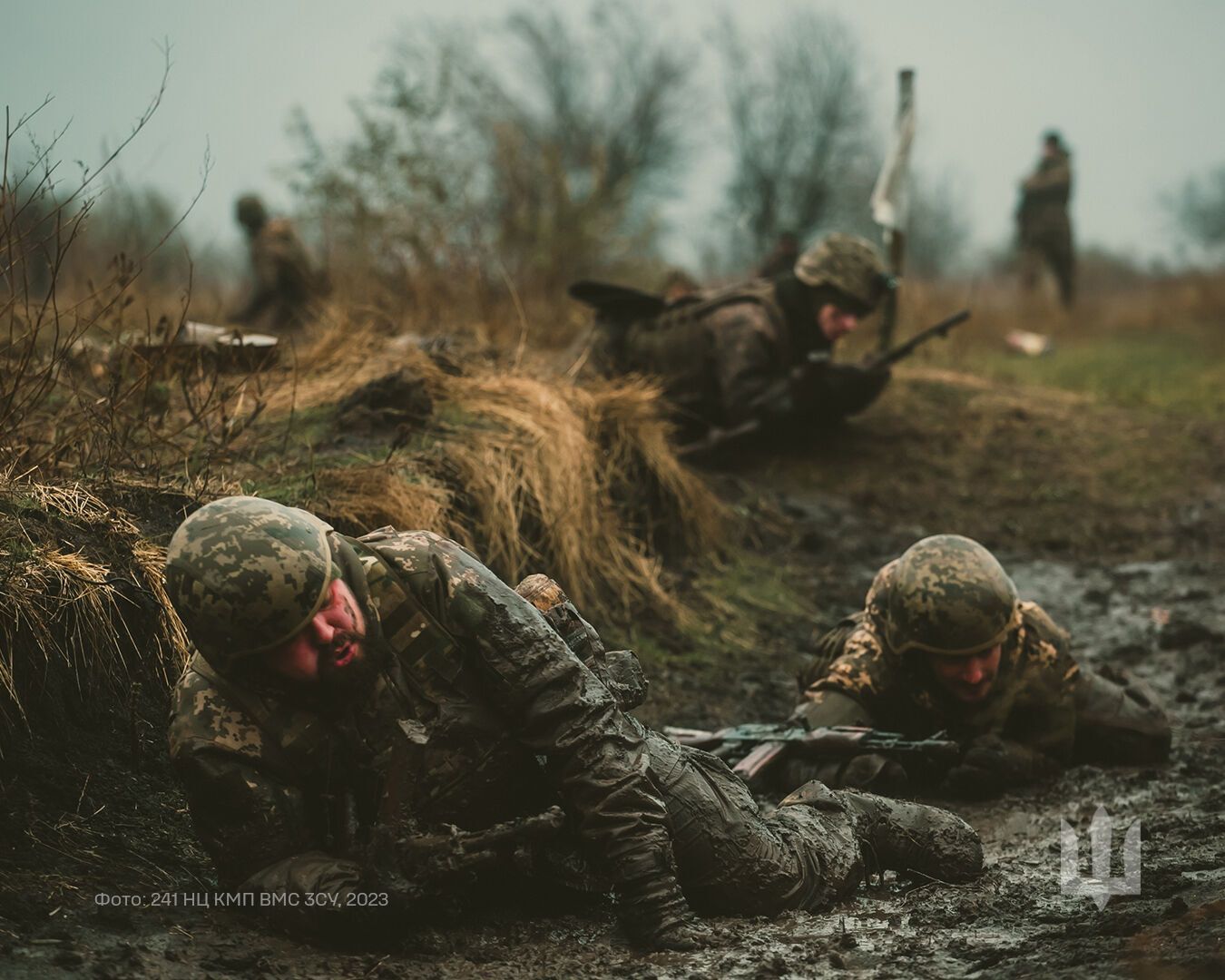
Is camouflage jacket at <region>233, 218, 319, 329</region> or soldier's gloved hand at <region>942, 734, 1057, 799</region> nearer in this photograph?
soldier's gloved hand at <region>942, 734, 1057, 799</region>

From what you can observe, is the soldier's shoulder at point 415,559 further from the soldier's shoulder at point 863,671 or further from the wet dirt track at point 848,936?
the soldier's shoulder at point 863,671

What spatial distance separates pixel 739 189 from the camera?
64.5ft

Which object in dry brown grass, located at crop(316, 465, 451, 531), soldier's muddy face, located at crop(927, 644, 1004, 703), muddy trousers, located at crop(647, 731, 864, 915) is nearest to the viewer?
muddy trousers, located at crop(647, 731, 864, 915)

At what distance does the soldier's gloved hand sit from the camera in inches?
188

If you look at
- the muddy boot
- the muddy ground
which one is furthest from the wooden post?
the muddy boot

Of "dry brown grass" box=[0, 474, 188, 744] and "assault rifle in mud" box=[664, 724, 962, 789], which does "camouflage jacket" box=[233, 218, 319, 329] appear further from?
"assault rifle in mud" box=[664, 724, 962, 789]

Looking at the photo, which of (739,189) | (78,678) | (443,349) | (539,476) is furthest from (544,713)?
(739,189)

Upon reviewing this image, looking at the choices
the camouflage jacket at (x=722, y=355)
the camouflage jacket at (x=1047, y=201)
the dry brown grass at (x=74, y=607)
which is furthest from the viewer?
the camouflage jacket at (x=1047, y=201)

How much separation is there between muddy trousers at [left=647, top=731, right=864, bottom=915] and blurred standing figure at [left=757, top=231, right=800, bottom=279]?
835cm

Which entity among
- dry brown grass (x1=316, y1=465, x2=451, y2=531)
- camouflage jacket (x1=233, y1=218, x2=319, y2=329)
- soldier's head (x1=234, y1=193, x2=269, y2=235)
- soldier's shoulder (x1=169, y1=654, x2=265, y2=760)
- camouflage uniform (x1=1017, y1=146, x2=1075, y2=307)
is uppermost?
camouflage uniform (x1=1017, y1=146, x2=1075, y2=307)

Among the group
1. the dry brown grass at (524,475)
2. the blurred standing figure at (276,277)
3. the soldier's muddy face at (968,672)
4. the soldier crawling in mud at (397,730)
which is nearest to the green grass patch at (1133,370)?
the dry brown grass at (524,475)

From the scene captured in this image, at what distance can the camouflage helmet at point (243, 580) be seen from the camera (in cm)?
A: 310

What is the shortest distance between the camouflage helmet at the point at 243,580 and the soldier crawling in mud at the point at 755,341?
5.39m

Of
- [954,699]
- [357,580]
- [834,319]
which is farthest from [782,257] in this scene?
[357,580]
